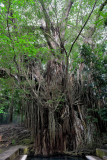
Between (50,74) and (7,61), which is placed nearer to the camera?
(7,61)

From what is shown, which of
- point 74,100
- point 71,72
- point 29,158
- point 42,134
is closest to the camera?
point 29,158

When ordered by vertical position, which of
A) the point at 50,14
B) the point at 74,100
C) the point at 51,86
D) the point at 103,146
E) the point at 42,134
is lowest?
the point at 103,146

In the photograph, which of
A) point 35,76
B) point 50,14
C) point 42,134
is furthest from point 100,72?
point 42,134

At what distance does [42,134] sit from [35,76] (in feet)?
7.78

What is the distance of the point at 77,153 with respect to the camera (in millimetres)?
4051

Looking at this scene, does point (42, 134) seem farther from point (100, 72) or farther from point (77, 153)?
point (100, 72)

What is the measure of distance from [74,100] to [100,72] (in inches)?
62.6

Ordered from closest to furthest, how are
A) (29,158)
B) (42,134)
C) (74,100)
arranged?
(29,158) < (42,134) < (74,100)

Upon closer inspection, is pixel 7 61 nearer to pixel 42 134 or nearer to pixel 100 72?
pixel 42 134

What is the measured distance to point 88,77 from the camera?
17.3 feet

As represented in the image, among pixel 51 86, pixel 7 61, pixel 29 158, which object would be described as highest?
pixel 7 61

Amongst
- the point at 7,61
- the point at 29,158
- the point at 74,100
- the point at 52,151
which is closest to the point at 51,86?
the point at 74,100

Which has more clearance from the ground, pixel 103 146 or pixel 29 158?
pixel 103 146

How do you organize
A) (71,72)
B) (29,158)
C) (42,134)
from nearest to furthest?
1. (29,158)
2. (42,134)
3. (71,72)
